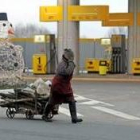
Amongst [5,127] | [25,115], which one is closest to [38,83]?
[25,115]

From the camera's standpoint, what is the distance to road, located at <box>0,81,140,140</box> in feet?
39.2

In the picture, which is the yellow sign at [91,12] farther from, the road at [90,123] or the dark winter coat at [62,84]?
the dark winter coat at [62,84]

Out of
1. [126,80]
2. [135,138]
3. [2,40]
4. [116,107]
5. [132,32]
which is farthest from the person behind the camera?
[132,32]

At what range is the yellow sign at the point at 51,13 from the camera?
33.6 m

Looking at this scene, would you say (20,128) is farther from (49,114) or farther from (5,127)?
(49,114)

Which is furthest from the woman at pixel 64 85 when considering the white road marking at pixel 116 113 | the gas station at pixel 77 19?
the gas station at pixel 77 19

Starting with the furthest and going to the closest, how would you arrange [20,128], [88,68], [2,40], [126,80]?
[88,68]
[126,80]
[2,40]
[20,128]

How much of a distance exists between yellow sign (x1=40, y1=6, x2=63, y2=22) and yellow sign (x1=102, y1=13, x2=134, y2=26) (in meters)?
4.17

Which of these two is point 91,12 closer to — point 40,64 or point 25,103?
point 40,64

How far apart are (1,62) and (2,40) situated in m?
1.96

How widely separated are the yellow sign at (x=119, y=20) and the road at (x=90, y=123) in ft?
44.0

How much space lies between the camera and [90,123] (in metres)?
14.3

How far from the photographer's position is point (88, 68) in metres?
39.0

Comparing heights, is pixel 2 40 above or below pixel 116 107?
above
